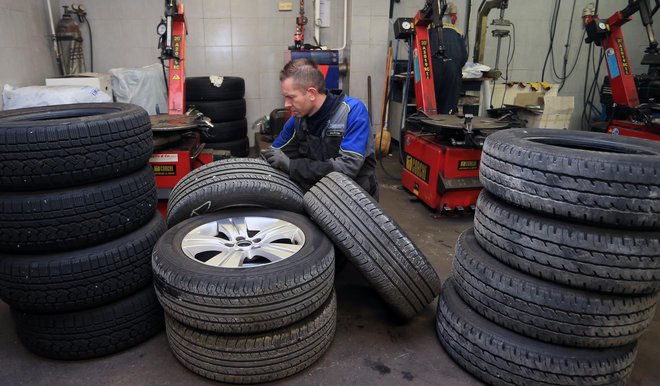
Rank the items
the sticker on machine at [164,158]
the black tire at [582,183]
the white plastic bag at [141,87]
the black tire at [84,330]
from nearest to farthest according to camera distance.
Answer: the black tire at [582,183], the black tire at [84,330], the sticker on machine at [164,158], the white plastic bag at [141,87]

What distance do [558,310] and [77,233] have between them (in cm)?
178

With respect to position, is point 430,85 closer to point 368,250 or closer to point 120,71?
point 368,250

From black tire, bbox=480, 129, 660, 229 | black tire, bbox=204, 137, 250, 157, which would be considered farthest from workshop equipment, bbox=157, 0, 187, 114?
black tire, bbox=480, 129, 660, 229

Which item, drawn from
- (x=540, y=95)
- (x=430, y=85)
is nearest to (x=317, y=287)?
(x=430, y=85)

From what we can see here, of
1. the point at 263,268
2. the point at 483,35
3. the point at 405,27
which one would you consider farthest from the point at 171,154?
the point at 483,35

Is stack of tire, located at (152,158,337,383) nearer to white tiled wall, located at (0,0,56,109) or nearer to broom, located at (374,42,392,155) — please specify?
white tiled wall, located at (0,0,56,109)

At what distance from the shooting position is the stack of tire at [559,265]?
1321 mm

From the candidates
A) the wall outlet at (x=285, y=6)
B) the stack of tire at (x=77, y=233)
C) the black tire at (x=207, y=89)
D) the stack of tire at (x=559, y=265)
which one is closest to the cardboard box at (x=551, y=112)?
the wall outlet at (x=285, y=6)

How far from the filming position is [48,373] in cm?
162

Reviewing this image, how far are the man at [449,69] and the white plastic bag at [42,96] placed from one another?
343 cm

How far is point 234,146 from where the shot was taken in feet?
15.6

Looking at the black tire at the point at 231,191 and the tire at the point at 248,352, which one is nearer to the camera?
the tire at the point at 248,352

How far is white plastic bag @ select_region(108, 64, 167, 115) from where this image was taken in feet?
14.1

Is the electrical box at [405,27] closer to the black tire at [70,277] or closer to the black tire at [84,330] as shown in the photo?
the black tire at [70,277]
